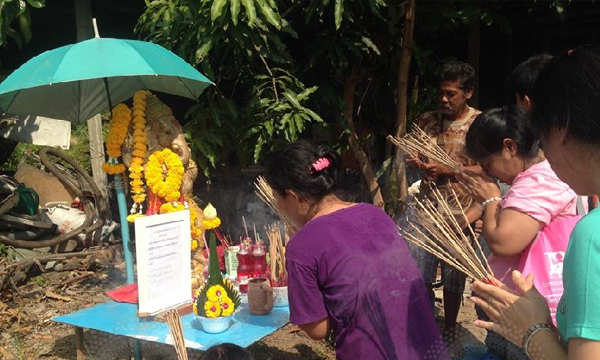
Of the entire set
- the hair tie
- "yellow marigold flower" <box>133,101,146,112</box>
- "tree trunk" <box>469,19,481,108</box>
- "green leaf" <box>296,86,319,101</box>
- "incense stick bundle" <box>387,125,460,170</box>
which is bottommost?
"incense stick bundle" <box>387,125,460,170</box>

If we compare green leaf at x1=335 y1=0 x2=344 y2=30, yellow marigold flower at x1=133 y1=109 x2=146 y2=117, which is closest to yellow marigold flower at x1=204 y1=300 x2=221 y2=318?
yellow marigold flower at x1=133 y1=109 x2=146 y2=117

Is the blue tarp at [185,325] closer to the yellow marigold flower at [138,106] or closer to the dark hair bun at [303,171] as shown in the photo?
the dark hair bun at [303,171]

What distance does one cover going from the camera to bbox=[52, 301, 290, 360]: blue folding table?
2.37 metres

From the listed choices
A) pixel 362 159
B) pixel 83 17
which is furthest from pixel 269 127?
pixel 83 17

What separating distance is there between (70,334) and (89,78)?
2.40 metres

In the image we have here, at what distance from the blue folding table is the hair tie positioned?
885 millimetres

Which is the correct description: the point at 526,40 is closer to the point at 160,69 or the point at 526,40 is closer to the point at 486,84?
the point at 486,84

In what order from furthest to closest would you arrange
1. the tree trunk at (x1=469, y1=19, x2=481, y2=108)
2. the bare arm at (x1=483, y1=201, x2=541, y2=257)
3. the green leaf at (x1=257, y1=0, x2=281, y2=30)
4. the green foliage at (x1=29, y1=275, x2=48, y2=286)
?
1. the tree trunk at (x1=469, y1=19, x2=481, y2=108)
2. the green foliage at (x1=29, y1=275, x2=48, y2=286)
3. the green leaf at (x1=257, y1=0, x2=281, y2=30)
4. the bare arm at (x1=483, y1=201, x2=541, y2=257)

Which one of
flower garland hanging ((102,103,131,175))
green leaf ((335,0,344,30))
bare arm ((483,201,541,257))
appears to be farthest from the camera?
green leaf ((335,0,344,30))

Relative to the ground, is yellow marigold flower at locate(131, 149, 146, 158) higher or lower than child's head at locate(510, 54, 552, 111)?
lower

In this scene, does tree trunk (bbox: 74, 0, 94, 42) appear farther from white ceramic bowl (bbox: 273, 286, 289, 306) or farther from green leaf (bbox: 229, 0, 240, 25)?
white ceramic bowl (bbox: 273, 286, 289, 306)

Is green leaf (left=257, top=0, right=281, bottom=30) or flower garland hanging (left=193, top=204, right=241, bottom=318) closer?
flower garland hanging (left=193, top=204, right=241, bottom=318)

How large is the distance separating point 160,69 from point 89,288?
9.65 feet

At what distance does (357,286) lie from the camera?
1.76 meters
